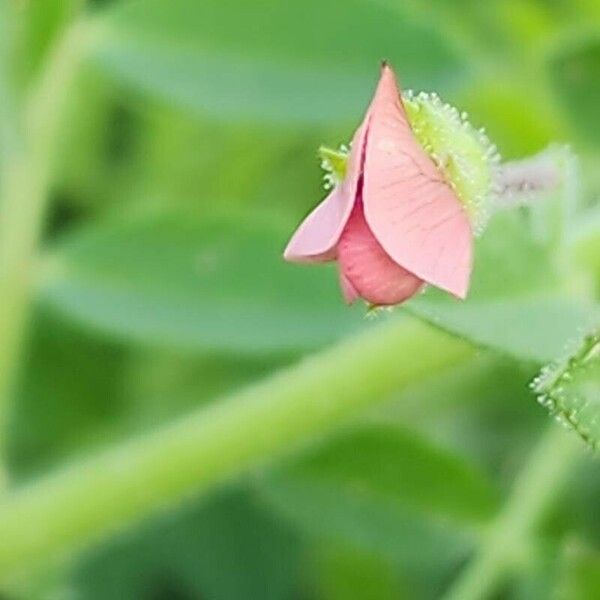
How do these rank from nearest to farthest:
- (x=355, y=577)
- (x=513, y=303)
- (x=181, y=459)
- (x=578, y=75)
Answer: (x=513, y=303), (x=181, y=459), (x=578, y=75), (x=355, y=577)

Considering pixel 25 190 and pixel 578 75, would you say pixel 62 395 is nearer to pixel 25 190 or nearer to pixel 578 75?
pixel 25 190

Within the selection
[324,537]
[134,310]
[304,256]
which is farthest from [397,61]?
[304,256]

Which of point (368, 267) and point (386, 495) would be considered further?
point (386, 495)

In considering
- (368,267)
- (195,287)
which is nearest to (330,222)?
(368,267)

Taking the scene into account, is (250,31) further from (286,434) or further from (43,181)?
(286,434)

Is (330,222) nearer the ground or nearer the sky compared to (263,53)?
nearer the ground
